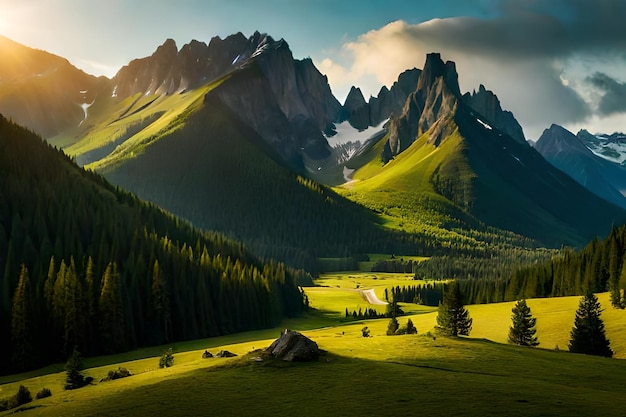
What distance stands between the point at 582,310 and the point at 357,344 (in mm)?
37134

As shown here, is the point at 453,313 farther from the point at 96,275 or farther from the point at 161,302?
the point at 96,275

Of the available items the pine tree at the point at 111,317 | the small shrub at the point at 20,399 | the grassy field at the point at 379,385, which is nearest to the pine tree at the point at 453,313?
the grassy field at the point at 379,385

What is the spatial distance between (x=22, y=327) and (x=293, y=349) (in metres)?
64.8

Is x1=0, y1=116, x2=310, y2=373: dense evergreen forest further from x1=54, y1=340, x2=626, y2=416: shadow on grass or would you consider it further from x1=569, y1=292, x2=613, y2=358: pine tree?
x1=569, y1=292, x2=613, y2=358: pine tree

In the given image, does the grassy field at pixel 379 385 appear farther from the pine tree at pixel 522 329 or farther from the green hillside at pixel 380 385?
the pine tree at pixel 522 329

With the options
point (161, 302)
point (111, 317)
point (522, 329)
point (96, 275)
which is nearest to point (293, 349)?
point (522, 329)

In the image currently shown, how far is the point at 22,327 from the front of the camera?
95.7 meters

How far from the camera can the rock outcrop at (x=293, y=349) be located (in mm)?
54219

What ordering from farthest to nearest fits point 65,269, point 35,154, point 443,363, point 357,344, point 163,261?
point 35,154 → point 163,261 → point 65,269 → point 357,344 → point 443,363

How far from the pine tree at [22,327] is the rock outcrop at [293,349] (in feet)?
196

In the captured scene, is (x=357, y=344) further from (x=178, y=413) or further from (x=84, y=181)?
(x=84, y=181)

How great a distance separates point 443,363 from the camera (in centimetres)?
5453

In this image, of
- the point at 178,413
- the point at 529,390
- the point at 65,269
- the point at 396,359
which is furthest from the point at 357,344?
the point at 65,269

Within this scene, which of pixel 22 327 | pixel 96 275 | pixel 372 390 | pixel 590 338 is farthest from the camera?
pixel 96 275
